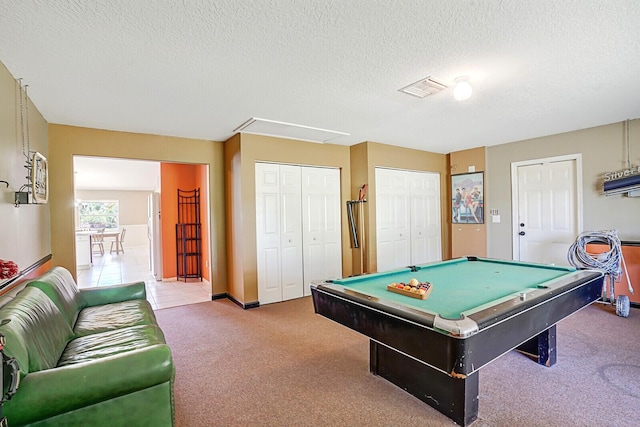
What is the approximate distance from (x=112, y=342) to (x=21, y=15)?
1.94 metres

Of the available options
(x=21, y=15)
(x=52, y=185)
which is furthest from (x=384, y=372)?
(x=52, y=185)

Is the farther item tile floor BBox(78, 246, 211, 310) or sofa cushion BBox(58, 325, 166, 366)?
tile floor BBox(78, 246, 211, 310)

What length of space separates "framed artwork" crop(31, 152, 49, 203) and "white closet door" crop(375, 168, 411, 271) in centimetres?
413

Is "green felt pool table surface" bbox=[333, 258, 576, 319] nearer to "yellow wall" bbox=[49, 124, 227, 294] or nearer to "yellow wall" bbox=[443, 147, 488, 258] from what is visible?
"yellow wall" bbox=[443, 147, 488, 258]

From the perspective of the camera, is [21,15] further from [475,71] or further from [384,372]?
[384,372]

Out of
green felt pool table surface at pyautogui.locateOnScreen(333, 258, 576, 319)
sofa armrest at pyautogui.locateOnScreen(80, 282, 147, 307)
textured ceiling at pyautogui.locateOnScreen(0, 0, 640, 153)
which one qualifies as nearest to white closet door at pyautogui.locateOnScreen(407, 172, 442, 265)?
textured ceiling at pyautogui.locateOnScreen(0, 0, 640, 153)

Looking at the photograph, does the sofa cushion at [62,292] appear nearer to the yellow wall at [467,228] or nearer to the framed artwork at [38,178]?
the framed artwork at [38,178]

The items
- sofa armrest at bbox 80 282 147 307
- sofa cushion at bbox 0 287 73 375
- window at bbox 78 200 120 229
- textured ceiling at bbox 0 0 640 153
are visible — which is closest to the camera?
sofa cushion at bbox 0 287 73 375

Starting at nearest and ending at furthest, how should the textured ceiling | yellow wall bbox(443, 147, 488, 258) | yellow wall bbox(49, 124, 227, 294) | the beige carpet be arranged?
the textured ceiling → the beige carpet → yellow wall bbox(49, 124, 227, 294) → yellow wall bbox(443, 147, 488, 258)

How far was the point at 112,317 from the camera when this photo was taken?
8.56ft

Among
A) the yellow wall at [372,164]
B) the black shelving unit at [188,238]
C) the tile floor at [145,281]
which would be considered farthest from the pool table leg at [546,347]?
the black shelving unit at [188,238]

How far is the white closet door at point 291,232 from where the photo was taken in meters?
4.73

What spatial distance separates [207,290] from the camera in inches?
212

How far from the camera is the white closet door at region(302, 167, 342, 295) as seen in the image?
16.3ft
